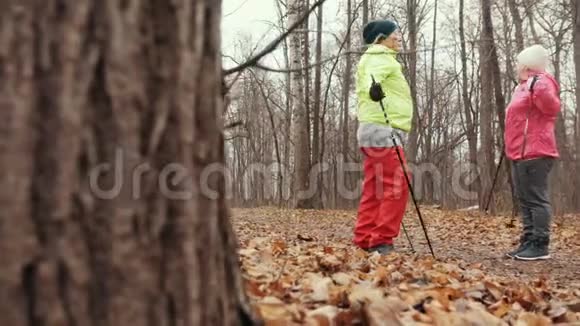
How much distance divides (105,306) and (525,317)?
150cm

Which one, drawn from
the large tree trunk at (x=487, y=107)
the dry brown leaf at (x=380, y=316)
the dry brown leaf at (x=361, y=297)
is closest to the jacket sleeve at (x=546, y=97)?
the dry brown leaf at (x=361, y=297)

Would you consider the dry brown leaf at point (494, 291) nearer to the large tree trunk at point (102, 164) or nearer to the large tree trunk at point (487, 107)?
the large tree trunk at point (102, 164)

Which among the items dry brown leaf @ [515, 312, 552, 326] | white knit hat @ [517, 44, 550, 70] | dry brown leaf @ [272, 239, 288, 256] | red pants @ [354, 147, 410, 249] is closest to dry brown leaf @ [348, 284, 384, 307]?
dry brown leaf @ [515, 312, 552, 326]

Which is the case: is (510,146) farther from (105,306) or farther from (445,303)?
(105,306)

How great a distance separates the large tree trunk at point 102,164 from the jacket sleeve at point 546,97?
4491 mm

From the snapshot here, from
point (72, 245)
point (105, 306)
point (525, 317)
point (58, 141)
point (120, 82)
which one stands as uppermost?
point (120, 82)

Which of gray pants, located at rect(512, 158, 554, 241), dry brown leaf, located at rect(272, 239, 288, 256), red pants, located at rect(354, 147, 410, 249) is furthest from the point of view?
gray pants, located at rect(512, 158, 554, 241)

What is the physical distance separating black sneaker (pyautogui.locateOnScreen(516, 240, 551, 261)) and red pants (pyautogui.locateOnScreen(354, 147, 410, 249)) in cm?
122

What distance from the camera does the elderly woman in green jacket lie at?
15.7 ft

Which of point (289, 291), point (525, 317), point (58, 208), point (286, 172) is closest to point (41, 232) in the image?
point (58, 208)

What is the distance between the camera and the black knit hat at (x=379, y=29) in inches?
201

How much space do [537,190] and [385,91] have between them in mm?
1557

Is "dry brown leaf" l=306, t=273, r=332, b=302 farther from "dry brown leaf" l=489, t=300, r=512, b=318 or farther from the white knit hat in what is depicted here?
the white knit hat

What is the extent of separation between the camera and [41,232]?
98 centimetres
